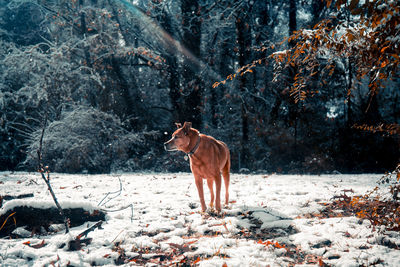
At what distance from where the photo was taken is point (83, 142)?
1298cm

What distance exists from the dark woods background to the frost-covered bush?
57 mm

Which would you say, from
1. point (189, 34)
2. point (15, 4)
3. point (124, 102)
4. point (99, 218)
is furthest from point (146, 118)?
point (99, 218)

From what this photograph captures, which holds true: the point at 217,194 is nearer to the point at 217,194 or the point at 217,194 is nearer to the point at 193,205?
the point at 217,194

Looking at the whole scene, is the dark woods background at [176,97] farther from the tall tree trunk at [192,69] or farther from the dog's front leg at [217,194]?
the dog's front leg at [217,194]

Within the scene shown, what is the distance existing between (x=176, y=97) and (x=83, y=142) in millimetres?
5401

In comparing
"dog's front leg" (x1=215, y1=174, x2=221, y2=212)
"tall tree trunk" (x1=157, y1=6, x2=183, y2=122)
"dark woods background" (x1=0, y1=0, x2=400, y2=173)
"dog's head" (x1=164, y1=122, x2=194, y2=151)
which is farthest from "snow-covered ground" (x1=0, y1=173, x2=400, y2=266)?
"tall tree trunk" (x1=157, y1=6, x2=183, y2=122)

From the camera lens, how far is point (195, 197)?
596 centimetres

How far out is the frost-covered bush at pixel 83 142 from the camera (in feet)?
42.8

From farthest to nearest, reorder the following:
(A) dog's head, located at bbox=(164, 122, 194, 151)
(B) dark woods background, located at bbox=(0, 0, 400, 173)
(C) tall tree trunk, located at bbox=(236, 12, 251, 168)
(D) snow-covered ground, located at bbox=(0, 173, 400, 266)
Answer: (C) tall tree trunk, located at bbox=(236, 12, 251, 168) < (B) dark woods background, located at bbox=(0, 0, 400, 173) < (A) dog's head, located at bbox=(164, 122, 194, 151) < (D) snow-covered ground, located at bbox=(0, 173, 400, 266)

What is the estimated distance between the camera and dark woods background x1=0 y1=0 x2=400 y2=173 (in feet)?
42.8

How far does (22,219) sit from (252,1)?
15326 mm

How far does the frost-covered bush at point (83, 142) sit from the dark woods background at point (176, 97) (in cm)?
6

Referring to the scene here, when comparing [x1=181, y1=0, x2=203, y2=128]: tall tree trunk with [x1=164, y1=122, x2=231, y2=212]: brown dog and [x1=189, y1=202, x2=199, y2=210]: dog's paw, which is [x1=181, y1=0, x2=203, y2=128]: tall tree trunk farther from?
[x1=164, y1=122, x2=231, y2=212]: brown dog

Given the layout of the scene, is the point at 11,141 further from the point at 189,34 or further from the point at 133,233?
the point at 133,233
